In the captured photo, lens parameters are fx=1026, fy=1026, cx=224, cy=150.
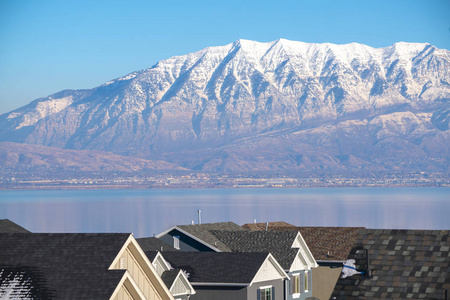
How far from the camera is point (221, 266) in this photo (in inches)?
1583

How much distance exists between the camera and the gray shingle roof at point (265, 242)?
4675 centimetres

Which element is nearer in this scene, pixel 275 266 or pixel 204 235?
pixel 275 266

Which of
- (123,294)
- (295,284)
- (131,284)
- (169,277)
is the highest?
(131,284)

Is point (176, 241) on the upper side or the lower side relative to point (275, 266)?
lower

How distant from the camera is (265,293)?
40500 millimetres

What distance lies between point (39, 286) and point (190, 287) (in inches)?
704

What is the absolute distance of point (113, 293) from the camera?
18.5 meters

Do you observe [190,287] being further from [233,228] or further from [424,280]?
[233,228]

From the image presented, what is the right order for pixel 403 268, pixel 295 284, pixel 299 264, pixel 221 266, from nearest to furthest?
pixel 403 268 → pixel 221 266 → pixel 295 284 → pixel 299 264

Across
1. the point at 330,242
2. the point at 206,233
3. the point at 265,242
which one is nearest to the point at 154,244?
the point at 206,233

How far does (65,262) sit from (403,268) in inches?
286

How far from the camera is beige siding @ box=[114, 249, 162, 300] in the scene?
1985cm

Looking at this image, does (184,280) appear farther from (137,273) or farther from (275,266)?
(137,273)

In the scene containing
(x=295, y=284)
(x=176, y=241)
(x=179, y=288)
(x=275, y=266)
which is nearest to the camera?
(x=179, y=288)
